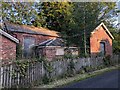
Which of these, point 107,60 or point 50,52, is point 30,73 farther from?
point 107,60

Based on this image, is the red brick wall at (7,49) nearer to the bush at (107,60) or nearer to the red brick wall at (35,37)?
the red brick wall at (35,37)

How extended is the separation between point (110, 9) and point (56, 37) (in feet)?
43.3

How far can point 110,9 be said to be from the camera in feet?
118

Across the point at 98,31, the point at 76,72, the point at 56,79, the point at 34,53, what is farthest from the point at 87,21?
the point at 56,79

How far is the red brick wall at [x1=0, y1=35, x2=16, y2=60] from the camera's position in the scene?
17.1 meters

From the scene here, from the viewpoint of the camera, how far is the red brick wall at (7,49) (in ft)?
56.0

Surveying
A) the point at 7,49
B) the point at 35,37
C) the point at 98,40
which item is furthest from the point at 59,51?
the point at 7,49

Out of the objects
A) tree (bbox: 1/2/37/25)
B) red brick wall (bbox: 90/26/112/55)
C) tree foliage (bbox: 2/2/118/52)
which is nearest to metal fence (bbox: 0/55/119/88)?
tree foliage (bbox: 2/2/118/52)

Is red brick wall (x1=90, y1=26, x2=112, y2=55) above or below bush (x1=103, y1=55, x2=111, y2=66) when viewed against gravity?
above

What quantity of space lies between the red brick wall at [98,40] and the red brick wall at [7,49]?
13.0 m

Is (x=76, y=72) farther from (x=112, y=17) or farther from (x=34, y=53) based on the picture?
(x=112, y=17)

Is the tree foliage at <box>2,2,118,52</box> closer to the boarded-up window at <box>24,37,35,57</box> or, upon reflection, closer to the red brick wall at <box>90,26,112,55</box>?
the red brick wall at <box>90,26,112,55</box>

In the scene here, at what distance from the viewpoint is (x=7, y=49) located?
17391 millimetres

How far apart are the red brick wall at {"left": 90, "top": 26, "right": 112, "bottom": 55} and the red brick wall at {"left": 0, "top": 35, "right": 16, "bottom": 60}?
42.7 feet
